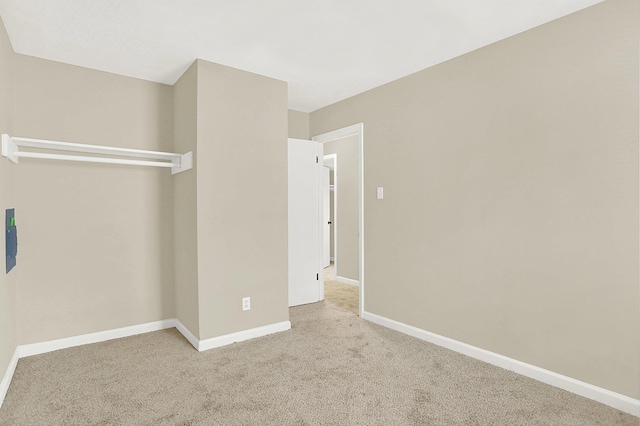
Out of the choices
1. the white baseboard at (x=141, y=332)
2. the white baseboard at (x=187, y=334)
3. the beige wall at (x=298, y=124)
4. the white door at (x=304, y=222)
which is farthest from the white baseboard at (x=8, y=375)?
the beige wall at (x=298, y=124)

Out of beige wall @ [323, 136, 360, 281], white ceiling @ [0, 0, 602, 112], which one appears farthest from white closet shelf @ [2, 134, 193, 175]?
beige wall @ [323, 136, 360, 281]

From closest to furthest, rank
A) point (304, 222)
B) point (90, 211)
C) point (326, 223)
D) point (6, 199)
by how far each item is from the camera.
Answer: point (6, 199), point (90, 211), point (304, 222), point (326, 223)

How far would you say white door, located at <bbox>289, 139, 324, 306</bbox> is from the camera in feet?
13.7

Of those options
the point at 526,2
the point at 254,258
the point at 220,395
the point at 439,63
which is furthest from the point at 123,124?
the point at 526,2

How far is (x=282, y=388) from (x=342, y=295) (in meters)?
2.51

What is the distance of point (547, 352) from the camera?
93.9 inches

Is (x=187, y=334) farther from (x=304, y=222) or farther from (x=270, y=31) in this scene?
(x=270, y=31)

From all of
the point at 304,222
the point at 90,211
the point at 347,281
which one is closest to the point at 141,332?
the point at 90,211

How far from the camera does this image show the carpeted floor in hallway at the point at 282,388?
202 cm

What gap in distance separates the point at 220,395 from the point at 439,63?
3.05 meters

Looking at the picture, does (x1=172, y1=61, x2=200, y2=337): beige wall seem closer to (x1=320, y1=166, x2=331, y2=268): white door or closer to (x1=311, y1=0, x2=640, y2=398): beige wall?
(x1=311, y1=0, x2=640, y2=398): beige wall

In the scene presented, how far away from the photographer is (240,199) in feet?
10.4

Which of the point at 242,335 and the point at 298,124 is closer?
the point at 242,335

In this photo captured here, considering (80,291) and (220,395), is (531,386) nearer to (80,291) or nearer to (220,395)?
(220,395)
